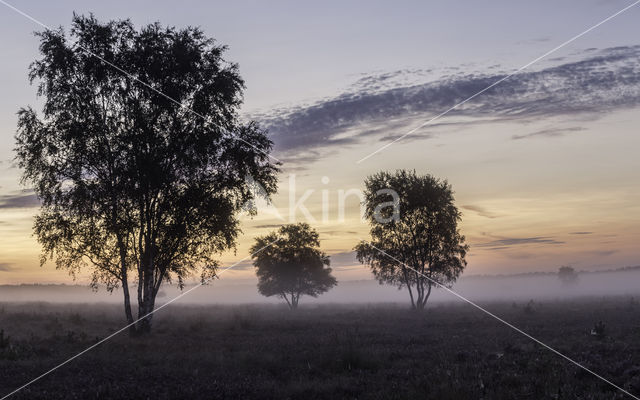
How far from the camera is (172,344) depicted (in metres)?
21.1

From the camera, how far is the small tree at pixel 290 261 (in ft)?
222

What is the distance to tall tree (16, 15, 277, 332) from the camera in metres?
25.8

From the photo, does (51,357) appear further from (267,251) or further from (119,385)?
(267,251)

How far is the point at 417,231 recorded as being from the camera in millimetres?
48094

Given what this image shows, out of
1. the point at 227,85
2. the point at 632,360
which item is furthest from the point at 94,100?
the point at 632,360

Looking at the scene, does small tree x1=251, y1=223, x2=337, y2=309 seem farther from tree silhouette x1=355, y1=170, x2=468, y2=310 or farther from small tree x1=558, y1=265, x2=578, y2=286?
small tree x1=558, y1=265, x2=578, y2=286

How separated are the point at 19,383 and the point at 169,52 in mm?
19382

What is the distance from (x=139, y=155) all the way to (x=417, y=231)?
29.5 meters

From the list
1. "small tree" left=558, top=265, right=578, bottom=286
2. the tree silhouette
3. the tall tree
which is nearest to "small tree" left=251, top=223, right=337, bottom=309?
the tree silhouette

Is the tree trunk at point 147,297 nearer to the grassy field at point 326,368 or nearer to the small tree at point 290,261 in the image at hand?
the grassy field at point 326,368

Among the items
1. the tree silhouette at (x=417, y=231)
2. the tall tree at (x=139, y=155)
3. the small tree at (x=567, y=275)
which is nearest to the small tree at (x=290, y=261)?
the tree silhouette at (x=417, y=231)

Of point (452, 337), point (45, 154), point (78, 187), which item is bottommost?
point (452, 337)

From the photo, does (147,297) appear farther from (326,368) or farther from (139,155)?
(326,368)

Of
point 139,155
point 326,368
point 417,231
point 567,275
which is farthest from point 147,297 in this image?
point 567,275
